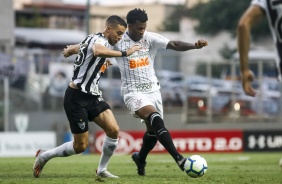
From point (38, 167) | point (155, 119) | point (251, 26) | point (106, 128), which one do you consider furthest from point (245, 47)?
point (38, 167)

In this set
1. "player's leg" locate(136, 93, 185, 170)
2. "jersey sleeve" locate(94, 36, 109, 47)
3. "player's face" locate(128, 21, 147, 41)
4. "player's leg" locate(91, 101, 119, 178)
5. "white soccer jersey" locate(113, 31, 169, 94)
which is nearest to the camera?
"player's leg" locate(136, 93, 185, 170)

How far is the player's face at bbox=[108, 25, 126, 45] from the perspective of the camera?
44.3 feet

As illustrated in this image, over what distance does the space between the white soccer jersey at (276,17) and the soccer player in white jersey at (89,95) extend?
4.45 metres

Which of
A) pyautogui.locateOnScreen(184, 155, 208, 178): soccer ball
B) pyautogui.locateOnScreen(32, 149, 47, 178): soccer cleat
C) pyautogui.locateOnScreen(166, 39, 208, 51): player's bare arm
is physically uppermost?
pyautogui.locateOnScreen(166, 39, 208, 51): player's bare arm

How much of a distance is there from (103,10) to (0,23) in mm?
48365

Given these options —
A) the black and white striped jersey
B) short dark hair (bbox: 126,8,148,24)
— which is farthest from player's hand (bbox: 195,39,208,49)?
the black and white striped jersey

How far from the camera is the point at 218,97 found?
36.1 metres

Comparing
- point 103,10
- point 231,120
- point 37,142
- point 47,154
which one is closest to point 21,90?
point 37,142

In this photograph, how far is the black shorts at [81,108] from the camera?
1369 centimetres

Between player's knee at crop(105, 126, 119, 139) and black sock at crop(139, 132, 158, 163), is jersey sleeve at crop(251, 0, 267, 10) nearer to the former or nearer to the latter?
player's knee at crop(105, 126, 119, 139)

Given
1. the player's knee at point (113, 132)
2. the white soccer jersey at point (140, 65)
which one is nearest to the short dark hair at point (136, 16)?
the white soccer jersey at point (140, 65)

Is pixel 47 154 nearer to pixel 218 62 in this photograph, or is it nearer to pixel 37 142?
pixel 37 142

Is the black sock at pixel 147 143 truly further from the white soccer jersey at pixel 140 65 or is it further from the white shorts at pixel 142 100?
the white soccer jersey at pixel 140 65

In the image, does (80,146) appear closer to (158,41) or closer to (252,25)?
(158,41)
